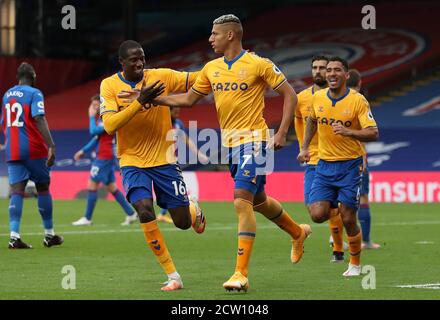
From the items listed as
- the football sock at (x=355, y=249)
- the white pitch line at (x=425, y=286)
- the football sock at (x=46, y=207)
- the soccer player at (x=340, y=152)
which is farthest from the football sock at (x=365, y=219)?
the white pitch line at (x=425, y=286)

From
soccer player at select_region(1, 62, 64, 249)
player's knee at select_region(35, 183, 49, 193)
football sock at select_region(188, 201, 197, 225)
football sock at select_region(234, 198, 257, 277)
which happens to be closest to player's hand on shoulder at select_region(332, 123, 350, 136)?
football sock at select_region(234, 198, 257, 277)

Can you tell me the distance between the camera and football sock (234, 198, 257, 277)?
10.1 metres

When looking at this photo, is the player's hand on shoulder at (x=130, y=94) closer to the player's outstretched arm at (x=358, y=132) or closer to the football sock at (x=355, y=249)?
the player's outstretched arm at (x=358, y=132)

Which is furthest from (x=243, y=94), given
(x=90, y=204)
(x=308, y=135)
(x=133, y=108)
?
(x=90, y=204)

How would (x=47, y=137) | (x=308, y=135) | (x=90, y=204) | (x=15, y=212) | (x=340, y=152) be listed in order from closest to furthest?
(x=340, y=152) → (x=308, y=135) → (x=47, y=137) → (x=15, y=212) → (x=90, y=204)

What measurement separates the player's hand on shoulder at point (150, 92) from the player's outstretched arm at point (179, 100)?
10.3 inches

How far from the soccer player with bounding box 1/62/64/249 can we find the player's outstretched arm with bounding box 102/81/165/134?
446cm

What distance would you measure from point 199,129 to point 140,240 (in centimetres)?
1780

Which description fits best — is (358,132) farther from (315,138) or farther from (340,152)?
(315,138)

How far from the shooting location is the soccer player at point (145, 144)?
1040 centimetres

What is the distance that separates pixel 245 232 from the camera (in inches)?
402

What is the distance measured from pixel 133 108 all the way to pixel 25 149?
5024 mm
